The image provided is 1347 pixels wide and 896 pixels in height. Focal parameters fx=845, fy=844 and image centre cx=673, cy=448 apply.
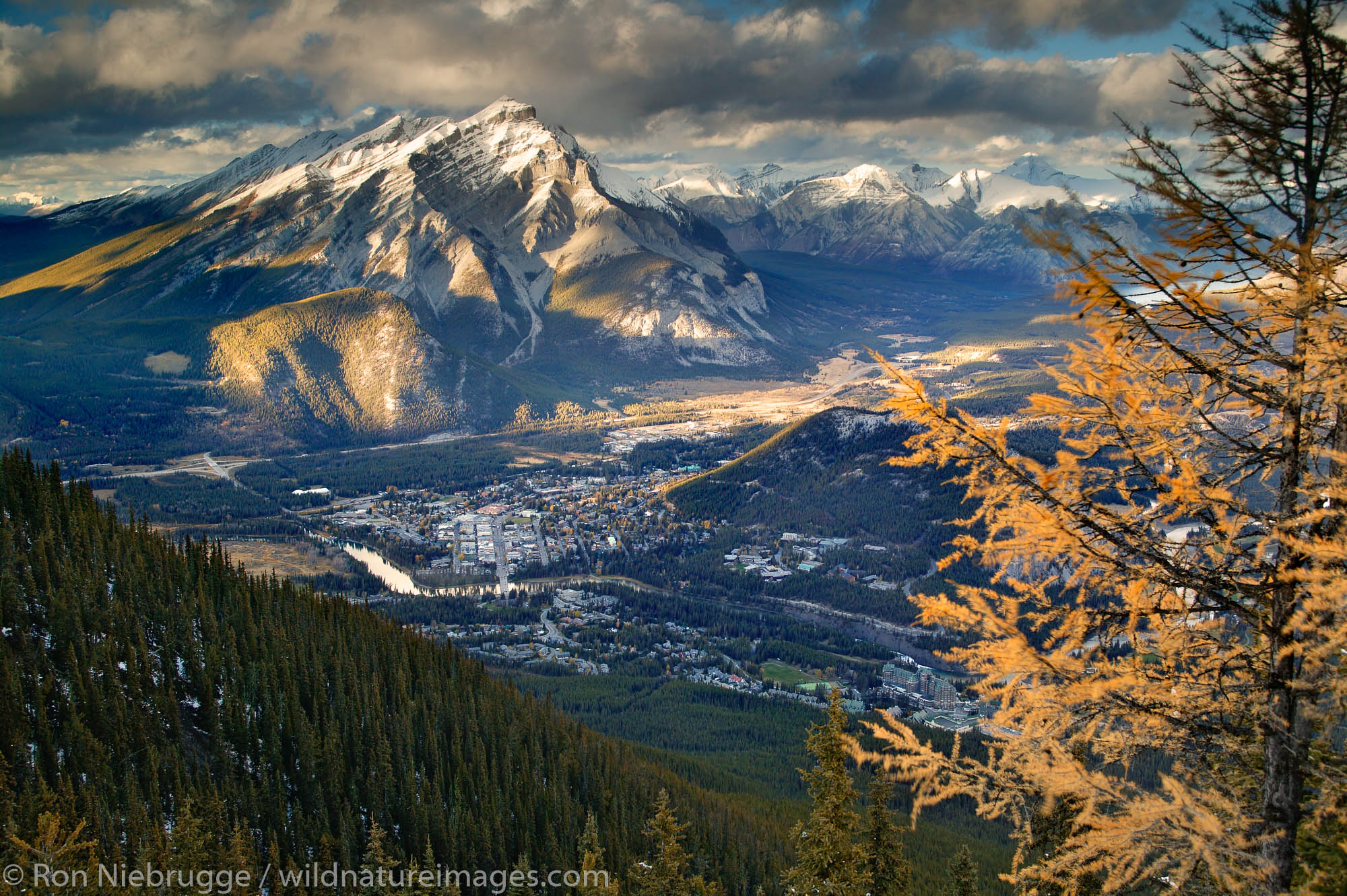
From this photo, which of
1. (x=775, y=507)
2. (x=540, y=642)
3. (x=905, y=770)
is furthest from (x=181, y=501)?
(x=905, y=770)

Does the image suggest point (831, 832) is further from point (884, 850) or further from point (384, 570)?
point (384, 570)

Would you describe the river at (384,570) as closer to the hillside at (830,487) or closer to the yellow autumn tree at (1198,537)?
the hillside at (830,487)

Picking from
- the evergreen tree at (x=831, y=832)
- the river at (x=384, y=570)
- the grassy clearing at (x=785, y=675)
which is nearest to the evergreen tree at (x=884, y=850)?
the evergreen tree at (x=831, y=832)

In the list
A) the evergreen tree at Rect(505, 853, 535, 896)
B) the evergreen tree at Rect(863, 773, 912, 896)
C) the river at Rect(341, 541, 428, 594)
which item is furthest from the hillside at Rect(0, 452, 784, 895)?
the river at Rect(341, 541, 428, 594)

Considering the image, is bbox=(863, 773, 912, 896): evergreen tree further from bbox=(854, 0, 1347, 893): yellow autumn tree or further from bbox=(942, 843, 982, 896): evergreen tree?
bbox=(854, 0, 1347, 893): yellow autumn tree

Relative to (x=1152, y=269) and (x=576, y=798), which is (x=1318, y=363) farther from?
(x=576, y=798)

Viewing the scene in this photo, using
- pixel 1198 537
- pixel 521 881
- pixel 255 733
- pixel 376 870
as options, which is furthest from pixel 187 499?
pixel 1198 537
